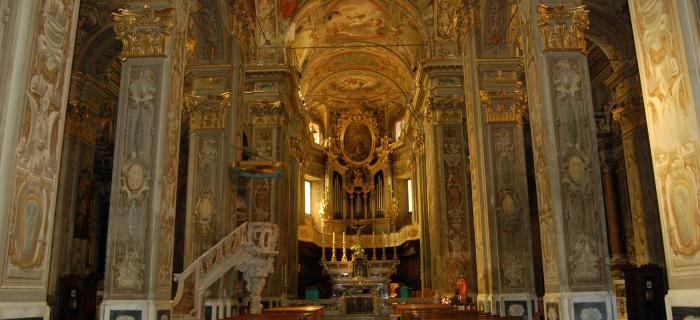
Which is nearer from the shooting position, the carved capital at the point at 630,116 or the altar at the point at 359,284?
the carved capital at the point at 630,116

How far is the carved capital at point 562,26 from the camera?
24.6 feet

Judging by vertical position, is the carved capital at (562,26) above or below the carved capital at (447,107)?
below

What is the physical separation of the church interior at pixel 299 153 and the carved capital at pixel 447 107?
Answer: 0.15 ft

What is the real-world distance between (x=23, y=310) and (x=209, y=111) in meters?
7.47

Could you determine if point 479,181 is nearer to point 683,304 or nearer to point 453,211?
point 453,211

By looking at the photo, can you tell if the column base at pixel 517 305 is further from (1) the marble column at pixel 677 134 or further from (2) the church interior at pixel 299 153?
(1) the marble column at pixel 677 134

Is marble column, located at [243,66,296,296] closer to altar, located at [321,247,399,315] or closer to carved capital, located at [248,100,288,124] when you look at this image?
carved capital, located at [248,100,288,124]

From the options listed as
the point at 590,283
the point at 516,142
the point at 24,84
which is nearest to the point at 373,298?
the point at 516,142

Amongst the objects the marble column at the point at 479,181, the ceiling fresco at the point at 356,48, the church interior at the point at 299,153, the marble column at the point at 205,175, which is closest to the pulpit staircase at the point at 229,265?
the church interior at the point at 299,153

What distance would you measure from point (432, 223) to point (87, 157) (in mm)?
10328

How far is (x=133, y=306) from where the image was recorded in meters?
6.85

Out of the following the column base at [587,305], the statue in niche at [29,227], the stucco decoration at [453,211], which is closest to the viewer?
the statue in niche at [29,227]

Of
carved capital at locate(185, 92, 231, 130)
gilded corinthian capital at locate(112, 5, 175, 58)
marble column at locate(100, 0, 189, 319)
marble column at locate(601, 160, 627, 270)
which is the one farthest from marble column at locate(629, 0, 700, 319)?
marble column at locate(601, 160, 627, 270)

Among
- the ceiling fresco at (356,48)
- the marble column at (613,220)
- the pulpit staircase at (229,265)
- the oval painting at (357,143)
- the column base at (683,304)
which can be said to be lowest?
the column base at (683,304)
